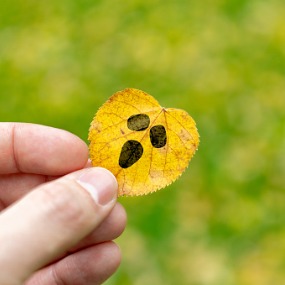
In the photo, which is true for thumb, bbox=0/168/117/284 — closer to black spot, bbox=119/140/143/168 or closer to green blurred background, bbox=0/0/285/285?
black spot, bbox=119/140/143/168

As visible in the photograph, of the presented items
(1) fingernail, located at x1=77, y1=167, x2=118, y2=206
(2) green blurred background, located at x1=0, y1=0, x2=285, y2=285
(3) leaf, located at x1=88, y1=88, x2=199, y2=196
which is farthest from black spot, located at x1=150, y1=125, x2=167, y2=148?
(2) green blurred background, located at x1=0, y1=0, x2=285, y2=285

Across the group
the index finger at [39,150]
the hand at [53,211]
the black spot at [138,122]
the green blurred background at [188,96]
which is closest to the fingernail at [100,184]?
the hand at [53,211]

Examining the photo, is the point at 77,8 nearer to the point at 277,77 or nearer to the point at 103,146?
the point at 277,77

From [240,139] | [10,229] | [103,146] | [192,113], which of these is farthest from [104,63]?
[10,229]

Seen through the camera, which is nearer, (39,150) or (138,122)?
(138,122)

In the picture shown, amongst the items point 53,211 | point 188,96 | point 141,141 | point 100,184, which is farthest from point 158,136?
point 188,96

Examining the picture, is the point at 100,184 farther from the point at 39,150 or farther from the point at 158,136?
the point at 39,150
